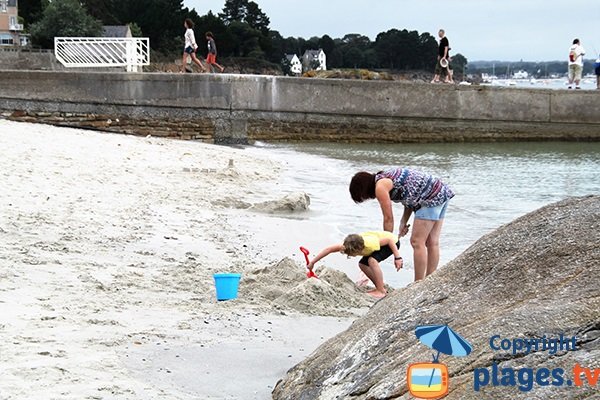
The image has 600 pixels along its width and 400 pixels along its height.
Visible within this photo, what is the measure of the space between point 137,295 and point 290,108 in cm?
1788

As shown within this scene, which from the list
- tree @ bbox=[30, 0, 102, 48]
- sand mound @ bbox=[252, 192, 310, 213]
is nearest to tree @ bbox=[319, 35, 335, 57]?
tree @ bbox=[30, 0, 102, 48]

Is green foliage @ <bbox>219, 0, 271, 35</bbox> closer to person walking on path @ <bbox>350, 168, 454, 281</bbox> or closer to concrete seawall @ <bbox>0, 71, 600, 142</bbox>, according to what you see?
concrete seawall @ <bbox>0, 71, 600, 142</bbox>

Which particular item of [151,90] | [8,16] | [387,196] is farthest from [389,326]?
[8,16]

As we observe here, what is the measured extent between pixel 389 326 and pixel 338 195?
379 inches

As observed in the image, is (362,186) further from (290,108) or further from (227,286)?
(290,108)

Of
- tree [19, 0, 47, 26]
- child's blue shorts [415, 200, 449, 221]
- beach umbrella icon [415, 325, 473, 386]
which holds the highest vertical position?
tree [19, 0, 47, 26]

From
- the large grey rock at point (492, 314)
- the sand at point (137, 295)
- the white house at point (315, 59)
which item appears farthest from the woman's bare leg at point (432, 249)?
the white house at point (315, 59)

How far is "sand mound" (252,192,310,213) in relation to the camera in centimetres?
1080

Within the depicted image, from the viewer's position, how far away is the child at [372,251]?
6.65 m

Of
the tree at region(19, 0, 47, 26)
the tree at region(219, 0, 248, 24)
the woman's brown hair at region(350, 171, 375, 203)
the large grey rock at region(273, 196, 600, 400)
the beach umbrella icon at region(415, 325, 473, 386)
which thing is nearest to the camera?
the large grey rock at region(273, 196, 600, 400)

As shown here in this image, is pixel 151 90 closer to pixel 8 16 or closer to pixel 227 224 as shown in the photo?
pixel 227 224

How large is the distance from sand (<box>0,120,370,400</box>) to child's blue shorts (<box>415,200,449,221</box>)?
78 cm

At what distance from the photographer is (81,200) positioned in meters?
9.53

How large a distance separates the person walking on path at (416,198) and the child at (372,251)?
13 cm
